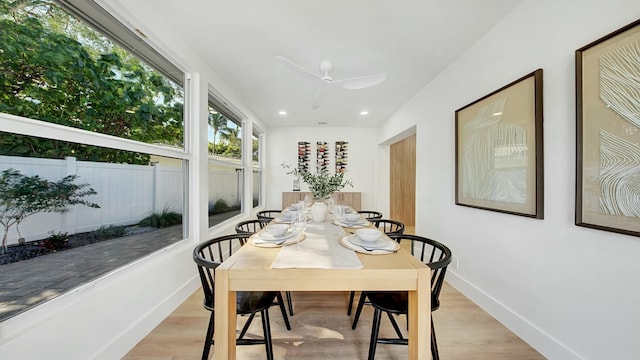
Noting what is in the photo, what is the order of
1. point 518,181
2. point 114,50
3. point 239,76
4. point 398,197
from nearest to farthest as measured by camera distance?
point 114,50 → point 518,181 → point 239,76 → point 398,197

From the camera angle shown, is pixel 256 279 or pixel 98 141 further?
pixel 98 141

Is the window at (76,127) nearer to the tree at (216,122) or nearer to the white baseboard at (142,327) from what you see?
the white baseboard at (142,327)

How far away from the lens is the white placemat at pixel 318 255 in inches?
50.9

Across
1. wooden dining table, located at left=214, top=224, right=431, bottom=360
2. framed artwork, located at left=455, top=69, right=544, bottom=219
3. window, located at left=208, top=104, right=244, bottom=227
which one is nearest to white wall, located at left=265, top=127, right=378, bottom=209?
window, located at left=208, top=104, right=244, bottom=227

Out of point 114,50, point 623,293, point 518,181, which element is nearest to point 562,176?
point 518,181

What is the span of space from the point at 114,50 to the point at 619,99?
3035 millimetres

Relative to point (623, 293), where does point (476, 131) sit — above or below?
above

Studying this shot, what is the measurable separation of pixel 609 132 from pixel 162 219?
125 inches

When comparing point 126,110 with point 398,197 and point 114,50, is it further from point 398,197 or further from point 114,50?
point 398,197

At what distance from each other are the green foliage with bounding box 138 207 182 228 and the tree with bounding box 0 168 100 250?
64cm

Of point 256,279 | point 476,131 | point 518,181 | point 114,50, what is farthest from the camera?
point 476,131

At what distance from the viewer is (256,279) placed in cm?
123

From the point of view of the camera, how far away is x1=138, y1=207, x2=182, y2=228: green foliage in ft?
6.93

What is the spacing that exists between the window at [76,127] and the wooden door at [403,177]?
16.1 ft
